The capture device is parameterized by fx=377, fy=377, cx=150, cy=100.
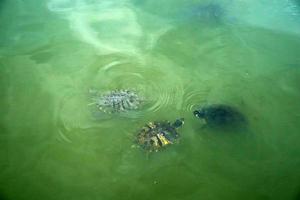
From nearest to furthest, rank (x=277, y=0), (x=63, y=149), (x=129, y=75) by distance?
(x=63, y=149) → (x=129, y=75) → (x=277, y=0)

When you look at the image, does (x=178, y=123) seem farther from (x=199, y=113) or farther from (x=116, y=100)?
(x=116, y=100)

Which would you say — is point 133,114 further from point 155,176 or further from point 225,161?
point 225,161

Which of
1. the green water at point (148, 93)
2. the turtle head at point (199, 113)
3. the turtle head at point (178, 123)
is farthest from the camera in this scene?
the turtle head at point (199, 113)

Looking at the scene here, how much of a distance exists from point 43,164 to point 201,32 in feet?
12.6

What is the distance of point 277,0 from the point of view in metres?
7.87

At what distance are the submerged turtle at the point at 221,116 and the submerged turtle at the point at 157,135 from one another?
1.22 ft

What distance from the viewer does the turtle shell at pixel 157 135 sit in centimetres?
521

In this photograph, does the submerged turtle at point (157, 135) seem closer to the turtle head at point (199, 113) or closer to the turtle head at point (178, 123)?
the turtle head at point (178, 123)

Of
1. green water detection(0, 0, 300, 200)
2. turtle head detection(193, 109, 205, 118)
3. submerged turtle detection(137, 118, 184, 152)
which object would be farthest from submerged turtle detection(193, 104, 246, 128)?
submerged turtle detection(137, 118, 184, 152)

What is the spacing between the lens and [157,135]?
5281 millimetres

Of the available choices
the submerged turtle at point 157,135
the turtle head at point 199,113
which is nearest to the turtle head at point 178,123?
the submerged turtle at point 157,135

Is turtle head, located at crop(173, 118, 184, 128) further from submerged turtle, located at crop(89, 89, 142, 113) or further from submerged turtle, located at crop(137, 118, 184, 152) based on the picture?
submerged turtle, located at crop(89, 89, 142, 113)

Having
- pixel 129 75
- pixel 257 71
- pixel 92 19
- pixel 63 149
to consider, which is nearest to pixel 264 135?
pixel 257 71

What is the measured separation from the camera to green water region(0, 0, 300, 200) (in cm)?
489
